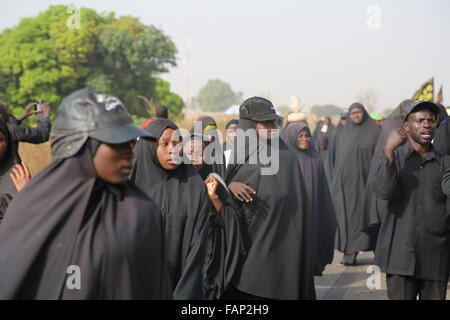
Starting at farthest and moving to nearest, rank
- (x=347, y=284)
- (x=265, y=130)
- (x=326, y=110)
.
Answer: (x=326, y=110)
(x=347, y=284)
(x=265, y=130)

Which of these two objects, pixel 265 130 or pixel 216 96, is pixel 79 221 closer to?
pixel 265 130

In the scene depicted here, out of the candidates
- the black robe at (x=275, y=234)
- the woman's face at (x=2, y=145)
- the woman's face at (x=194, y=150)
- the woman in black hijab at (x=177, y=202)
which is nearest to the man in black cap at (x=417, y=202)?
the black robe at (x=275, y=234)

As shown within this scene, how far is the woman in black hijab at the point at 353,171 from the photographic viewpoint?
1059 centimetres

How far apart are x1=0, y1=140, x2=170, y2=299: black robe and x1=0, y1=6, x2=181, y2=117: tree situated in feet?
108

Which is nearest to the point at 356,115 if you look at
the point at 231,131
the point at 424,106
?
the point at 231,131

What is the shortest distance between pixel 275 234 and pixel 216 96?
15633 centimetres

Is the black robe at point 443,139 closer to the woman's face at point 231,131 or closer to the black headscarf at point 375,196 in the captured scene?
the black headscarf at point 375,196

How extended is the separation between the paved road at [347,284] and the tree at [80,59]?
89.6ft

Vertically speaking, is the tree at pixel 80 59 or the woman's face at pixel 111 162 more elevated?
the tree at pixel 80 59

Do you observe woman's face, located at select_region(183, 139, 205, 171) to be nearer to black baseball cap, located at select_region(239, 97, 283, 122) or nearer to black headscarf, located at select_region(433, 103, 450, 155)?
black baseball cap, located at select_region(239, 97, 283, 122)

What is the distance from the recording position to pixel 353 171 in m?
10.8

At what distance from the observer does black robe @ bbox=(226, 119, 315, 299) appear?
5340 mm

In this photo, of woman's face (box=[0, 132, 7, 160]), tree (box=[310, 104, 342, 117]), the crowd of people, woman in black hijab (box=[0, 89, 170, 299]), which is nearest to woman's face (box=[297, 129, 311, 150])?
the crowd of people
